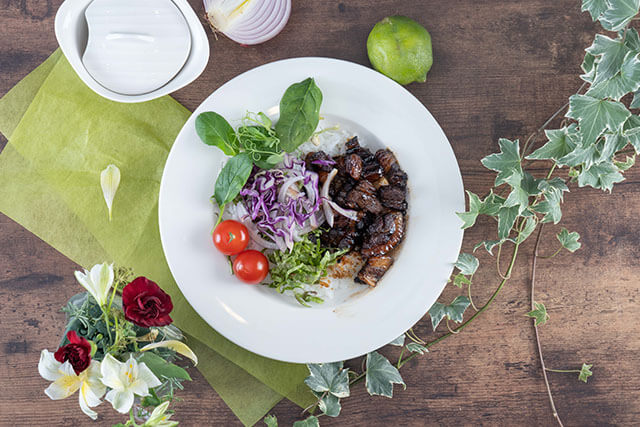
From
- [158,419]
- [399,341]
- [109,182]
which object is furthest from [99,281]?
[399,341]

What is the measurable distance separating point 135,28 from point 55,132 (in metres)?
0.51

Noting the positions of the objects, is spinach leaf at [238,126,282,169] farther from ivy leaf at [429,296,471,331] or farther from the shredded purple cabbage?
ivy leaf at [429,296,471,331]

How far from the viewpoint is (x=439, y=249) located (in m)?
1.63

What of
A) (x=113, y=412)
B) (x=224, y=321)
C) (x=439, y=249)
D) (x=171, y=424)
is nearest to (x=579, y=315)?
(x=439, y=249)

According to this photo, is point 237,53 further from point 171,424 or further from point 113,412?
point 113,412

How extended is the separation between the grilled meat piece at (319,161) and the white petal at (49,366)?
973mm

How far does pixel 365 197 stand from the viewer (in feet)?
5.46

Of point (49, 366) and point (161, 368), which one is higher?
point (49, 366)

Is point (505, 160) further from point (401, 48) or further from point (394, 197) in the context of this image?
point (401, 48)

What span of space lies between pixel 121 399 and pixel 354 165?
978 millimetres

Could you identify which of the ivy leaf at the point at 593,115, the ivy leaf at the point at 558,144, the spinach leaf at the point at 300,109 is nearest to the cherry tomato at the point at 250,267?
the spinach leaf at the point at 300,109

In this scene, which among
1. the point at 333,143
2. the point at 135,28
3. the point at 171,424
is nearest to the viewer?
the point at 171,424

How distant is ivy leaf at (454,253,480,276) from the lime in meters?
0.63

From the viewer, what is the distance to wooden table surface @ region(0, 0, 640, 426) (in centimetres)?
179
